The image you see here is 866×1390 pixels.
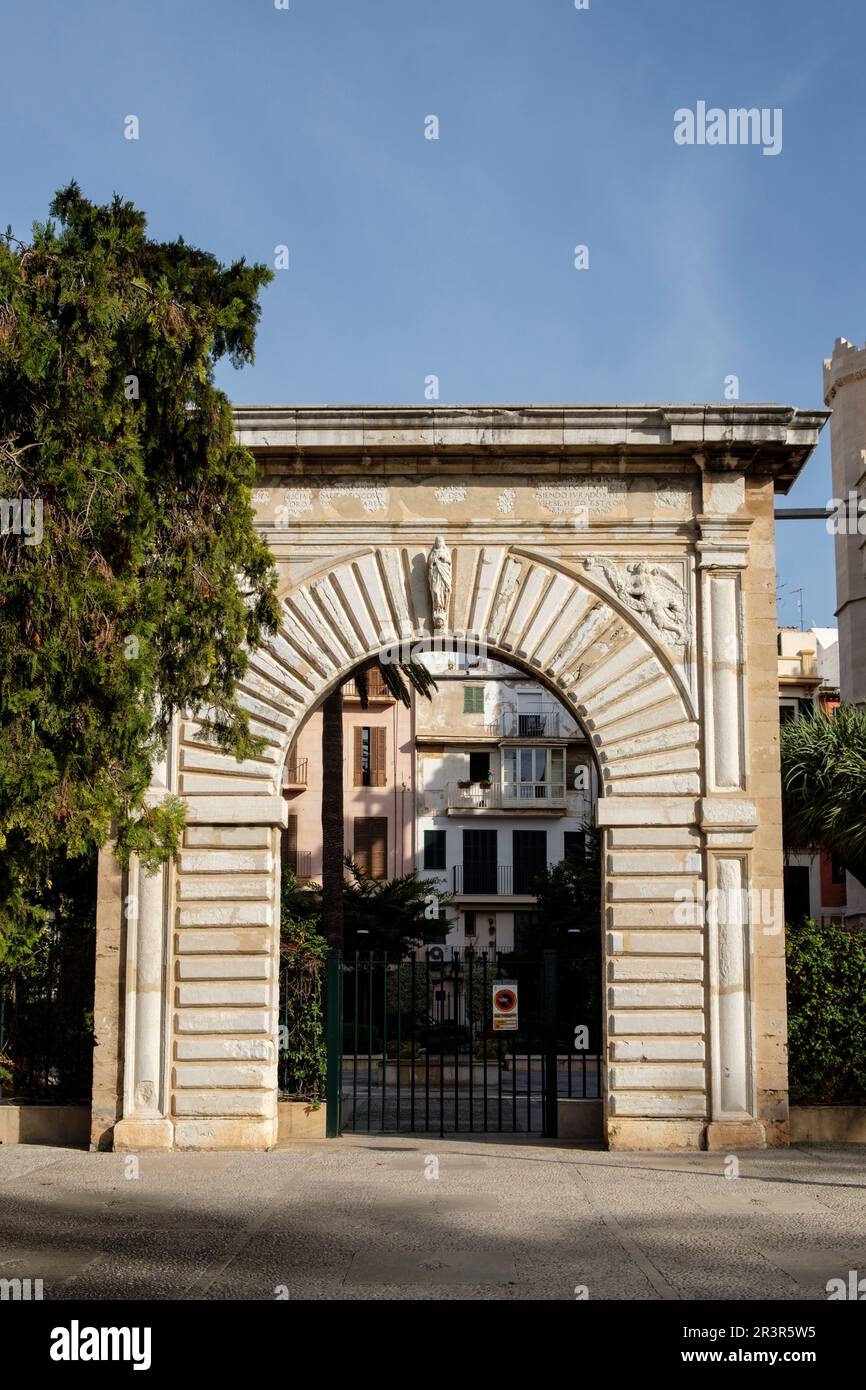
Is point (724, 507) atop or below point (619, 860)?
atop

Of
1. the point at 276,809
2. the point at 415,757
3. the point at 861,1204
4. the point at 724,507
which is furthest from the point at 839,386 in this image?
the point at 861,1204

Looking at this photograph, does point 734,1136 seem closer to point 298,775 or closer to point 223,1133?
point 223,1133

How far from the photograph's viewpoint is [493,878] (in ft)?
145

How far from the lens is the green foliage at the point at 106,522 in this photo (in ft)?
29.1

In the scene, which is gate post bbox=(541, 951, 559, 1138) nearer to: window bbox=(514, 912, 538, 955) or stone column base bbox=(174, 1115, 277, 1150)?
stone column base bbox=(174, 1115, 277, 1150)

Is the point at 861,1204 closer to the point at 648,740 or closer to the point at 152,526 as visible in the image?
the point at 648,740

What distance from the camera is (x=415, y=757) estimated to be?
4453cm

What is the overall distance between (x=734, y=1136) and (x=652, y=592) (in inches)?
194

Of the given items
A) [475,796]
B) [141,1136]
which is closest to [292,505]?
[141,1136]

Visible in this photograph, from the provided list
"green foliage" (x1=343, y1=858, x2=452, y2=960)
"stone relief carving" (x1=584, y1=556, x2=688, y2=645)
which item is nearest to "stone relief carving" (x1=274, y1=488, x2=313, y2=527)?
"stone relief carving" (x1=584, y1=556, x2=688, y2=645)

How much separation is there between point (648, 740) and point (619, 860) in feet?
3.74

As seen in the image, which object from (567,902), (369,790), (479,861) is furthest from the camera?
(479,861)

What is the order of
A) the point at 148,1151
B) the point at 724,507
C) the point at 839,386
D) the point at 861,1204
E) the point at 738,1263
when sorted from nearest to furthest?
the point at 738,1263, the point at 861,1204, the point at 148,1151, the point at 724,507, the point at 839,386

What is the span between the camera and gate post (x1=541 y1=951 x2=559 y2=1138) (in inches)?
553
